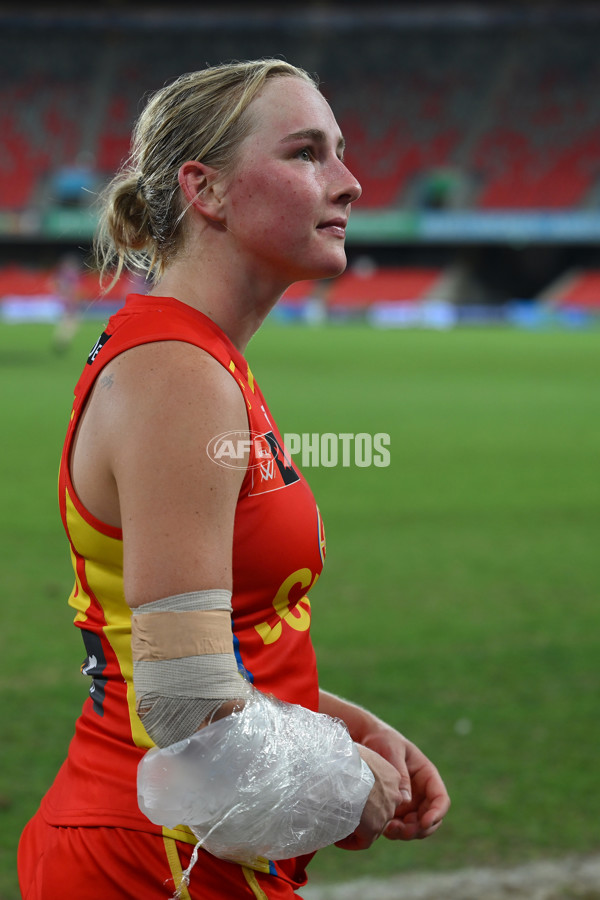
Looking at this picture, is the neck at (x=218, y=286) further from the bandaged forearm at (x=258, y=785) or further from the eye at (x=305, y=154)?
the bandaged forearm at (x=258, y=785)

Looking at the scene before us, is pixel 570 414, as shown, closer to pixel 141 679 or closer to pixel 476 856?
pixel 476 856

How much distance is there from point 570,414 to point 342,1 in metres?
34.3

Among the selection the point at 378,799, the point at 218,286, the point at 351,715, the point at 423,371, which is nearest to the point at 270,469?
the point at 218,286

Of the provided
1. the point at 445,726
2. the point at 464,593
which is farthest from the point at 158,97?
the point at 464,593

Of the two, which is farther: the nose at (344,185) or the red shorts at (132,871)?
the nose at (344,185)

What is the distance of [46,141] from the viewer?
45.3 m

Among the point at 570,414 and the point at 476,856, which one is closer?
the point at 476,856

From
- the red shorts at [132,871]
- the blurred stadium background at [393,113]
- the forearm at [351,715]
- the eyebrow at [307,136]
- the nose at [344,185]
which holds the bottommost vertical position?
the red shorts at [132,871]

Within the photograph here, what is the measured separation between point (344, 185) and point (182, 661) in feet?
2.50

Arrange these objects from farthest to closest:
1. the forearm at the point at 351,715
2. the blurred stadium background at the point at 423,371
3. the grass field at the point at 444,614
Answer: the blurred stadium background at the point at 423,371
the grass field at the point at 444,614
the forearm at the point at 351,715

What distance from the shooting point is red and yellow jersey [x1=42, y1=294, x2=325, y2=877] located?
4.53ft

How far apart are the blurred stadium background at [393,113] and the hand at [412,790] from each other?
4087 centimetres

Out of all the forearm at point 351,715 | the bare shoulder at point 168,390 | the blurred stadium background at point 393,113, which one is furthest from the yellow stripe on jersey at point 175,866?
the blurred stadium background at point 393,113

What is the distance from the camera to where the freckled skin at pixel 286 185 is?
4.73 ft
